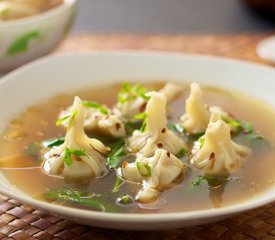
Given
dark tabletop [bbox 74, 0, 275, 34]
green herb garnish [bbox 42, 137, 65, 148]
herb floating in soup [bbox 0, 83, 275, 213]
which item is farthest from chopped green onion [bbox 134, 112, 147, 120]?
dark tabletop [bbox 74, 0, 275, 34]

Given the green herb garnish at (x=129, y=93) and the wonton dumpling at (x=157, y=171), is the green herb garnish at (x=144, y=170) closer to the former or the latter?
the wonton dumpling at (x=157, y=171)

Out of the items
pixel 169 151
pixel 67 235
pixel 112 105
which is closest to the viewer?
pixel 67 235

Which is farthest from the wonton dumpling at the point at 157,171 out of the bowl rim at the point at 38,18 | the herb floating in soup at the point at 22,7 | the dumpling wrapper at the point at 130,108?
the herb floating in soup at the point at 22,7

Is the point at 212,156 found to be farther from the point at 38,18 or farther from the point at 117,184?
the point at 38,18

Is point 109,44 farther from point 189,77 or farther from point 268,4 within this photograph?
point 268,4

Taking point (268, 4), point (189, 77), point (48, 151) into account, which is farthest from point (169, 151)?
point (268, 4)

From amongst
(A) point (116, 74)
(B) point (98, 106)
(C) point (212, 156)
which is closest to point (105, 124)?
(B) point (98, 106)
